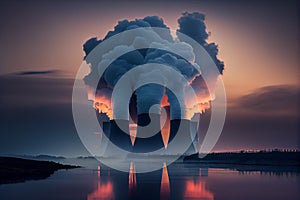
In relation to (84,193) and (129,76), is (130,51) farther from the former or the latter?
(84,193)

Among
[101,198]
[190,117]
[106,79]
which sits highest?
[106,79]

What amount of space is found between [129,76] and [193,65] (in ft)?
31.3

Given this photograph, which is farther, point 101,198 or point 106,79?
point 106,79

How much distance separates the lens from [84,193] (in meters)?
18.7

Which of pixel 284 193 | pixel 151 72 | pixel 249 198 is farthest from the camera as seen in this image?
pixel 151 72

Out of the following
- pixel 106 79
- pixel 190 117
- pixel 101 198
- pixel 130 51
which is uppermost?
pixel 130 51

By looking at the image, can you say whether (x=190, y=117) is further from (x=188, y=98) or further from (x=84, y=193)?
(x=84, y=193)

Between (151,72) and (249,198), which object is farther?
(151,72)

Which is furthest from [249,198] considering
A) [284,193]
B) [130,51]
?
[130,51]

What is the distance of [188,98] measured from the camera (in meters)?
66.6

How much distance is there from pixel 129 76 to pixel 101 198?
4929cm

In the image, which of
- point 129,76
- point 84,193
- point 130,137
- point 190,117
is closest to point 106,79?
point 129,76

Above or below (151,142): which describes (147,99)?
above

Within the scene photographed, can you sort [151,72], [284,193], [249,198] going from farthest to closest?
[151,72] < [284,193] < [249,198]
